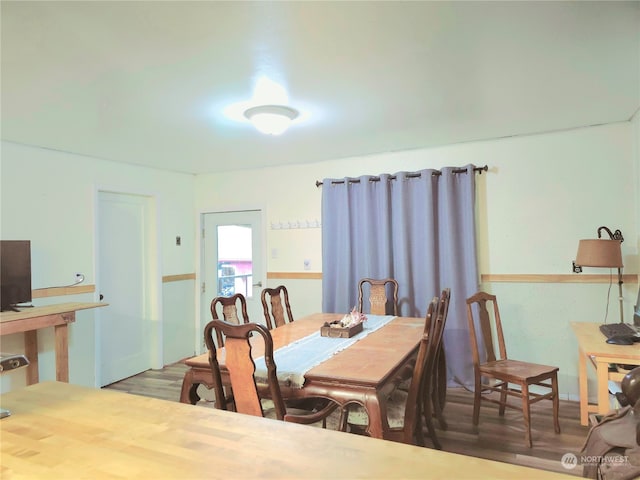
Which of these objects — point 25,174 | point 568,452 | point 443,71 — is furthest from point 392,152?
point 25,174

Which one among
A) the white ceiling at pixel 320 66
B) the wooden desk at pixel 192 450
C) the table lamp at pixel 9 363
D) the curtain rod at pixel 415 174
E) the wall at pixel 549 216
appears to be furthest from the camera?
the curtain rod at pixel 415 174

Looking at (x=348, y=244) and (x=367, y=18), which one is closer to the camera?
(x=367, y=18)

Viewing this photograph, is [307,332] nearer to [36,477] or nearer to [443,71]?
[443,71]

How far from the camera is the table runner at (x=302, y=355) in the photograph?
2.07 meters

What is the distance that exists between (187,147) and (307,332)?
2.07 metres

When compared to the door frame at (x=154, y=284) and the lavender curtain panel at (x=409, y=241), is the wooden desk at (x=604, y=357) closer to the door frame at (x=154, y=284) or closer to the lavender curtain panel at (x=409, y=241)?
the lavender curtain panel at (x=409, y=241)

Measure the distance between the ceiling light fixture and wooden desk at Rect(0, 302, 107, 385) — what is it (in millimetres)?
2033

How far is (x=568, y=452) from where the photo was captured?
8.51 ft

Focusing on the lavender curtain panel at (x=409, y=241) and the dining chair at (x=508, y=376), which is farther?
the lavender curtain panel at (x=409, y=241)

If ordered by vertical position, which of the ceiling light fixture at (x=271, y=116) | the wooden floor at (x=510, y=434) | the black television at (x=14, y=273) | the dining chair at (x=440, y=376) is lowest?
the wooden floor at (x=510, y=434)

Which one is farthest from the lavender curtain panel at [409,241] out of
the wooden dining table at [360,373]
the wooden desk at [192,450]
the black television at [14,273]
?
the wooden desk at [192,450]
